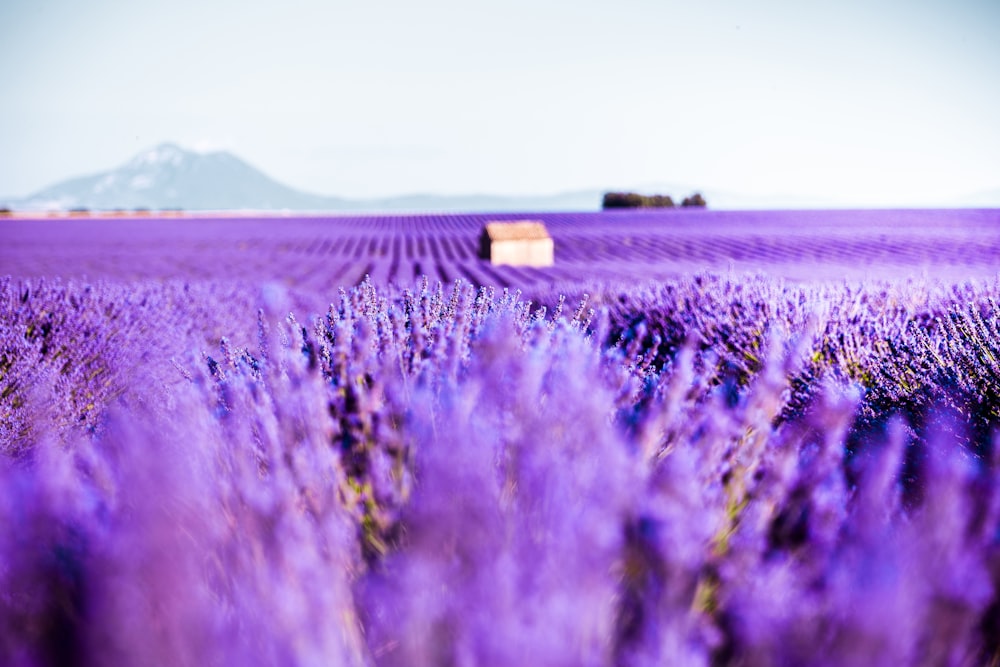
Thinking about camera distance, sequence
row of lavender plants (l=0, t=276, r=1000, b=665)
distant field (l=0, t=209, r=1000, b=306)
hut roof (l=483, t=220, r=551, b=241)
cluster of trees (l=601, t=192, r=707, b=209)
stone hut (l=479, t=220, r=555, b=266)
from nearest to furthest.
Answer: row of lavender plants (l=0, t=276, r=1000, b=665) < distant field (l=0, t=209, r=1000, b=306) < stone hut (l=479, t=220, r=555, b=266) < hut roof (l=483, t=220, r=551, b=241) < cluster of trees (l=601, t=192, r=707, b=209)

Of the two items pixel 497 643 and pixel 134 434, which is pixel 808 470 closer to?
pixel 497 643

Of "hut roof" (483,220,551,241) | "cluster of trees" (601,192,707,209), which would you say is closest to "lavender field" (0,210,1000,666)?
"hut roof" (483,220,551,241)

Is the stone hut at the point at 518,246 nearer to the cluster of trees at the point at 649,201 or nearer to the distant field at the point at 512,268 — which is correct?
the distant field at the point at 512,268

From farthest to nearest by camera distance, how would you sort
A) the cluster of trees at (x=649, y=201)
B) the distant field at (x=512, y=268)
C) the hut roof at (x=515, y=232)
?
the cluster of trees at (x=649, y=201) < the hut roof at (x=515, y=232) < the distant field at (x=512, y=268)

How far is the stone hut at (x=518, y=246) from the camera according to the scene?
13406 mm

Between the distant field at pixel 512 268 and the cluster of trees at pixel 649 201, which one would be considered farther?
the cluster of trees at pixel 649 201

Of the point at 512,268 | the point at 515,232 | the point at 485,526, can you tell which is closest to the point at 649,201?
the point at 515,232

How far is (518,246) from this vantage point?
1347 centimetres

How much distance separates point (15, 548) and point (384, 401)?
78 centimetres

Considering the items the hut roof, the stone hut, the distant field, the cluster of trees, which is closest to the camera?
the distant field

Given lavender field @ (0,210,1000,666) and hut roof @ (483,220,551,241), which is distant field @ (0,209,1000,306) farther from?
lavender field @ (0,210,1000,666)

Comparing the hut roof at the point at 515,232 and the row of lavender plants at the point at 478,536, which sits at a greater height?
the hut roof at the point at 515,232

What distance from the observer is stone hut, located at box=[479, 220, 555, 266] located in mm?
13406

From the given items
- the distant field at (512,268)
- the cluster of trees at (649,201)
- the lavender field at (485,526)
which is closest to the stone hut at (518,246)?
the distant field at (512,268)
